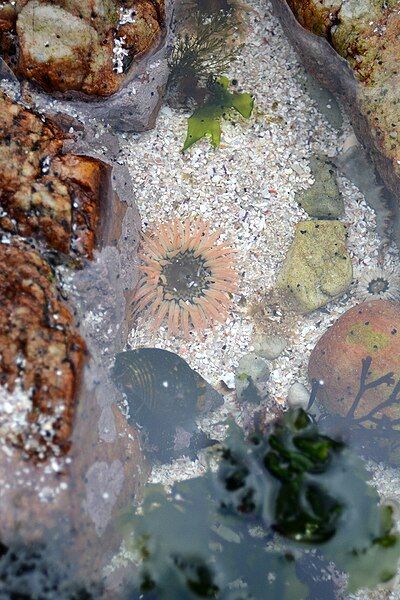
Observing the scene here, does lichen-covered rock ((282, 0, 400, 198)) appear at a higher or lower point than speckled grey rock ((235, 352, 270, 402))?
higher

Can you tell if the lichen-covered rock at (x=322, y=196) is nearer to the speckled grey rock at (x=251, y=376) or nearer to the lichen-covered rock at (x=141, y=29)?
the speckled grey rock at (x=251, y=376)

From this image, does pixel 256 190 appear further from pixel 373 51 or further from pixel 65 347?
pixel 65 347

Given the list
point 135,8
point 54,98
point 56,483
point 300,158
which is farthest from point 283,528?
point 135,8

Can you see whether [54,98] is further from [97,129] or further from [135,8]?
[135,8]

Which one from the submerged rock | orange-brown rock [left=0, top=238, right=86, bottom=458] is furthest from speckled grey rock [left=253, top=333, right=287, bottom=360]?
orange-brown rock [left=0, top=238, right=86, bottom=458]

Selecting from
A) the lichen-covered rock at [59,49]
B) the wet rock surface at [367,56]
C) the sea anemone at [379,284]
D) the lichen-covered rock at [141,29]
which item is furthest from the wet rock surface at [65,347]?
the sea anemone at [379,284]

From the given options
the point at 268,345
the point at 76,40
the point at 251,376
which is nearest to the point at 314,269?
the point at 268,345

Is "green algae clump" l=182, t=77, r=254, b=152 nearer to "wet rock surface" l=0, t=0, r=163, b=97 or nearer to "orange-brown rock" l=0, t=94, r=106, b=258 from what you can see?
"wet rock surface" l=0, t=0, r=163, b=97
